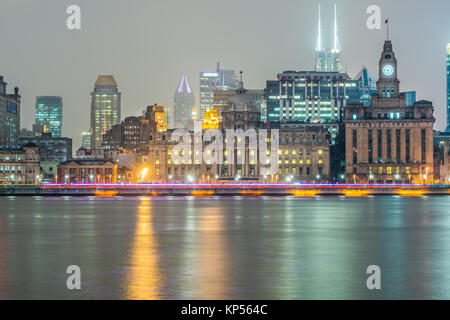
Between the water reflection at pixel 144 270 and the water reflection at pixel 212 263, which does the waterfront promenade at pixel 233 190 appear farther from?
the water reflection at pixel 144 270

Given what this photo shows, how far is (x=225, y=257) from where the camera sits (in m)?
52.6

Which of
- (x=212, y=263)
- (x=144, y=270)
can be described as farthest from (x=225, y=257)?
(x=144, y=270)

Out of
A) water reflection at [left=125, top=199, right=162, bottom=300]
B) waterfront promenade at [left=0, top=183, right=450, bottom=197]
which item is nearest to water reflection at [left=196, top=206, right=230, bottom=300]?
water reflection at [left=125, top=199, right=162, bottom=300]

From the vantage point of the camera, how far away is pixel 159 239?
65688 millimetres

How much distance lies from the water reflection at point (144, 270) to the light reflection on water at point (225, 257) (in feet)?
0.21

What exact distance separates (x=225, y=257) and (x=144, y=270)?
8552mm

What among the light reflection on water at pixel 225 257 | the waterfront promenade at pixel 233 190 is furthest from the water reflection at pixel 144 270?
the waterfront promenade at pixel 233 190

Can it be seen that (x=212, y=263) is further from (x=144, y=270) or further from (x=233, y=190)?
(x=233, y=190)

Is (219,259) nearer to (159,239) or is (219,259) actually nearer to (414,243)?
(159,239)

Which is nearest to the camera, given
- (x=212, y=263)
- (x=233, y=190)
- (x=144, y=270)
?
(x=144, y=270)

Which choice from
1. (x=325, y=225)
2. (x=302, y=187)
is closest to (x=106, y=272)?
(x=325, y=225)

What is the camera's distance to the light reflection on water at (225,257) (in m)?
39.2
